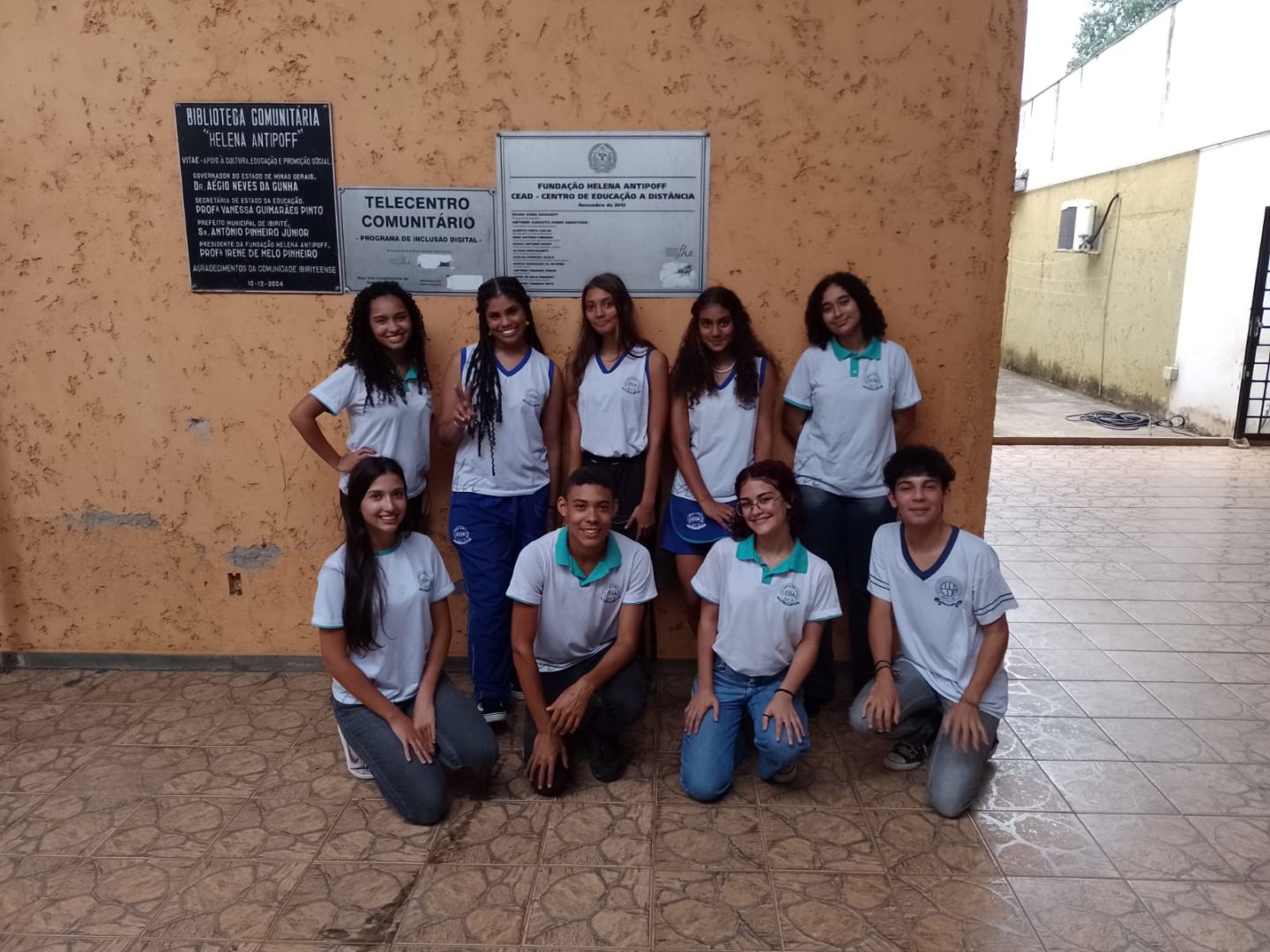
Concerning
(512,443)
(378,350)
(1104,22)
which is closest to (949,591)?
Answer: (512,443)

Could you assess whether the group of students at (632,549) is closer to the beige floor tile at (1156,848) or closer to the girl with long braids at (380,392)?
the girl with long braids at (380,392)

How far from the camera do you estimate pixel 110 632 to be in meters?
4.02

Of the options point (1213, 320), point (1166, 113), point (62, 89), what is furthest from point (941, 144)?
point (1166, 113)

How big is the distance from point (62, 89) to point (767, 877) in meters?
3.83

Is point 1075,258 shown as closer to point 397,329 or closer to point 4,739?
point 397,329

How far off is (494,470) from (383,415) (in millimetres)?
453

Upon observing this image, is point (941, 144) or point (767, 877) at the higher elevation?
point (941, 144)

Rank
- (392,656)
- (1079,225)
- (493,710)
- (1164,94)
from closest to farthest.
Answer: (392,656), (493,710), (1164,94), (1079,225)

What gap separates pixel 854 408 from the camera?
11.1 ft

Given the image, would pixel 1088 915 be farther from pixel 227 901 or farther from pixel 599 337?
pixel 599 337

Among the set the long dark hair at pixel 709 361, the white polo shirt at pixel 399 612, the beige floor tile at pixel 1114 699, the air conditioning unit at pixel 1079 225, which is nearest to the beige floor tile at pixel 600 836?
the white polo shirt at pixel 399 612

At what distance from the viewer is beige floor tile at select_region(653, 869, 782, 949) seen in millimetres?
2328

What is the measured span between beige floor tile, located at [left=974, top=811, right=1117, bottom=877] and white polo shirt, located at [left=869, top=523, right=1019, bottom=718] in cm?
34

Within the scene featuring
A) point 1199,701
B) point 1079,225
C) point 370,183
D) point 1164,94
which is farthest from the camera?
point 1079,225
